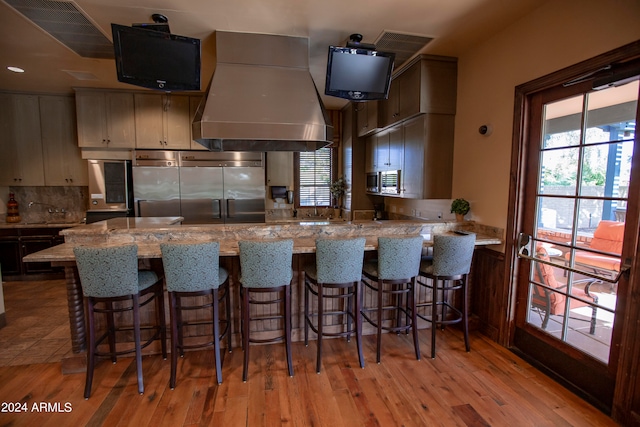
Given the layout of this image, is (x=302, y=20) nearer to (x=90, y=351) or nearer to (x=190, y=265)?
(x=190, y=265)

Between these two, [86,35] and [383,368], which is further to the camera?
[86,35]

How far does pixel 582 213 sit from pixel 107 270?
3298mm

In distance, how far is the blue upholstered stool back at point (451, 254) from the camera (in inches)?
100

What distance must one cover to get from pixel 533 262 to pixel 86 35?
4.34 meters

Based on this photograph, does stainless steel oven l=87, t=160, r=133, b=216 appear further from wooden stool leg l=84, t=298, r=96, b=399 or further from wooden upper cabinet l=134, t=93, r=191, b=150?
wooden stool leg l=84, t=298, r=96, b=399

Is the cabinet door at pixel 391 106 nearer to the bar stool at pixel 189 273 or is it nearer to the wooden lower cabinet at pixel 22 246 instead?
the bar stool at pixel 189 273

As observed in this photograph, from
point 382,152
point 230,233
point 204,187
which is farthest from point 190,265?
point 382,152

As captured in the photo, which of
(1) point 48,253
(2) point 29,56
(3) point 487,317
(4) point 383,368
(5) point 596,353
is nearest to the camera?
(5) point 596,353

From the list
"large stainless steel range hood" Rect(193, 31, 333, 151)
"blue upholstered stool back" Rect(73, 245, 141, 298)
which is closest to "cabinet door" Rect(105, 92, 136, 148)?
"large stainless steel range hood" Rect(193, 31, 333, 151)

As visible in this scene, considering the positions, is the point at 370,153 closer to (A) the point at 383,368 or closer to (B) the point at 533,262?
(B) the point at 533,262

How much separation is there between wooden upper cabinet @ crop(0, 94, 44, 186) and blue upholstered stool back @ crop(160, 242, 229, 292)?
4.02 m

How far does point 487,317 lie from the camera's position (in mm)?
3020

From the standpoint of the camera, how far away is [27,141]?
4543 mm

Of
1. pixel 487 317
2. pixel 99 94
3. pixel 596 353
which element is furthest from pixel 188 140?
pixel 596 353
